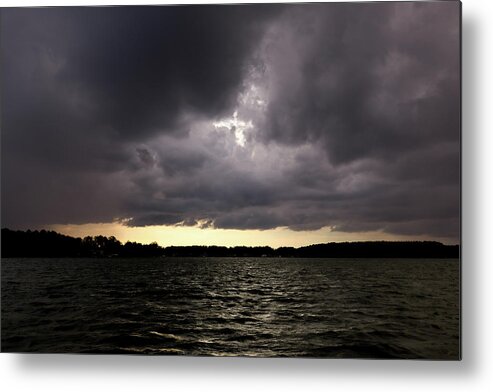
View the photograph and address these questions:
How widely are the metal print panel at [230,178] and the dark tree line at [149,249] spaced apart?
2cm

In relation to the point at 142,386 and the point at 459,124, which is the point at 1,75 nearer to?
the point at 142,386

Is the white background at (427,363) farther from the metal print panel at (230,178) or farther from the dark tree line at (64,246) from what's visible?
the dark tree line at (64,246)

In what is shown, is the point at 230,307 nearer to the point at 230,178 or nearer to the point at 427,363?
the point at 230,178

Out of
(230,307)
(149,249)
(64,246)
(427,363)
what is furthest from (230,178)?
(427,363)

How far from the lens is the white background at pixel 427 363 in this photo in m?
4.12

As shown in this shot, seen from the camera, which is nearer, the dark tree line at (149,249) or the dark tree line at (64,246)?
the dark tree line at (149,249)

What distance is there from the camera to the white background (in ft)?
13.5

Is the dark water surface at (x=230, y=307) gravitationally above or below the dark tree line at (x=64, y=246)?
below

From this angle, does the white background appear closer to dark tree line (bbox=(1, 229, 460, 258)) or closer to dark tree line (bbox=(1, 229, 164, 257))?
dark tree line (bbox=(1, 229, 460, 258))

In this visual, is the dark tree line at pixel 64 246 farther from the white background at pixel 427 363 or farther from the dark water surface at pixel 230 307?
the white background at pixel 427 363

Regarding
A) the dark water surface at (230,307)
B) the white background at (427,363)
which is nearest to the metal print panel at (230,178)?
the dark water surface at (230,307)

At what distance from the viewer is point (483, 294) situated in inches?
162

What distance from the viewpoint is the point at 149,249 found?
4.38 meters

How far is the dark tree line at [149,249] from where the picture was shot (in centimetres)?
421
